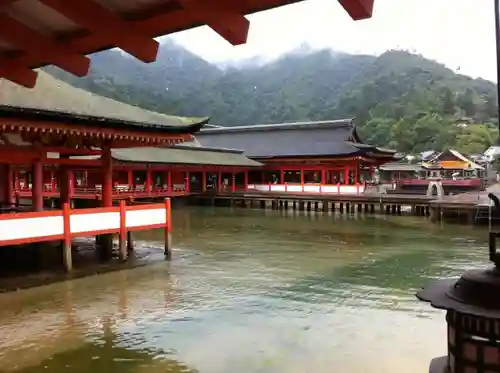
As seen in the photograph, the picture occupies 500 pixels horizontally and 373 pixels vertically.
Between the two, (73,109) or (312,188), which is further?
(312,188)

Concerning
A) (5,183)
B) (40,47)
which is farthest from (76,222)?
(40,47)

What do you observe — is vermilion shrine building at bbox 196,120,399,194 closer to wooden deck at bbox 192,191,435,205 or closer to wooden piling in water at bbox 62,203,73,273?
wooden deck at bbox 192,191,435,205

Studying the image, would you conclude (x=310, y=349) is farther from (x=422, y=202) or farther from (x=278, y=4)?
(x=422, y=202)

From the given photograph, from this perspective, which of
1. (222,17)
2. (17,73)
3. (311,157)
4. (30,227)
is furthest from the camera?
(311,157)

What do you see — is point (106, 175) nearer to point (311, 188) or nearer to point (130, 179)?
point (130, 179)

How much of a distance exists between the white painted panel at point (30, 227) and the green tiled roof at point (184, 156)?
17116 mm

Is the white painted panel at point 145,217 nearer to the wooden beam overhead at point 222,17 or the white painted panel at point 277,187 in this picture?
the wooden beam overhead at point 222,17

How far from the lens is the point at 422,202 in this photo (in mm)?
26625

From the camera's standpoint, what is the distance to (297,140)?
39875 millimetres

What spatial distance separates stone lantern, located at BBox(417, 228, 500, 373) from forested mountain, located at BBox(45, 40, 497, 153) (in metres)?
65.6

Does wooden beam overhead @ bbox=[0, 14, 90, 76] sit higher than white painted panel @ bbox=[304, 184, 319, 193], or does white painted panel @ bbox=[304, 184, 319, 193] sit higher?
wooden beam overhead @ bbox=[0, 14, 90, 76]

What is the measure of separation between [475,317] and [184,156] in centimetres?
3102

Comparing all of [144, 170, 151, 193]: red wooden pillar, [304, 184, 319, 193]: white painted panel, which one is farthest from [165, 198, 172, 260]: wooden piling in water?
[304, 184, 319, 193]: white painted panel

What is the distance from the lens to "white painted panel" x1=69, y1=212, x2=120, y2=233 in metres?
11.6
